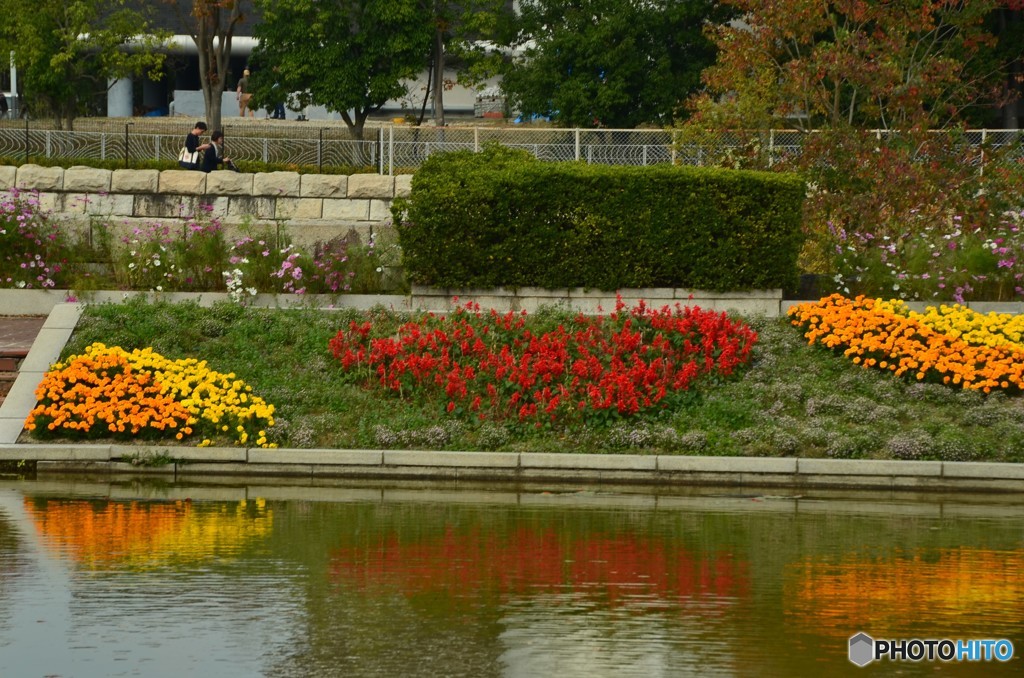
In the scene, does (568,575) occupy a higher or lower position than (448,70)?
lower

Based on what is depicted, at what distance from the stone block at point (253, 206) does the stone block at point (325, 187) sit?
33.1 inches

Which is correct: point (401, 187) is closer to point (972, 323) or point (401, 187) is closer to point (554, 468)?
point (972, 323)

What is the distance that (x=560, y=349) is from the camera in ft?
51.2

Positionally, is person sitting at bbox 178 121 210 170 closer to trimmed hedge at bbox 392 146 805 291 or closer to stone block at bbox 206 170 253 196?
stone block at bbox 206 170 253 196

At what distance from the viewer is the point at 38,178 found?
917 inches

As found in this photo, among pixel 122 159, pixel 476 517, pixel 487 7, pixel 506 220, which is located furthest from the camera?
pixel 487 7

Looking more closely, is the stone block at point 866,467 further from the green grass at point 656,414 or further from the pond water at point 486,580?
the pond water at point 486,580

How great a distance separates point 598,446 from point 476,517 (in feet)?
8.69

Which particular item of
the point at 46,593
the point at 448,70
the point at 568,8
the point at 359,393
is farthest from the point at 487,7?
the point at 46,593

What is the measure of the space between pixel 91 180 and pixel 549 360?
35.5 ft

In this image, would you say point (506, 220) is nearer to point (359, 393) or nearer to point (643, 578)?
point (359, 393)

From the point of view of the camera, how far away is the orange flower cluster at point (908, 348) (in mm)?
15453

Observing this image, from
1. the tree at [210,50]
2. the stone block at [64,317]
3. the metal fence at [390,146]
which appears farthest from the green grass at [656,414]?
the tree at [210,50]

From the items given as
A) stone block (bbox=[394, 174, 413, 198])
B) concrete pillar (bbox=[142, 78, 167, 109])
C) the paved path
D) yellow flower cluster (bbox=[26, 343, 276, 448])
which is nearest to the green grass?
yellow flower cluster (bbox=[26, 343, 276, 448])
